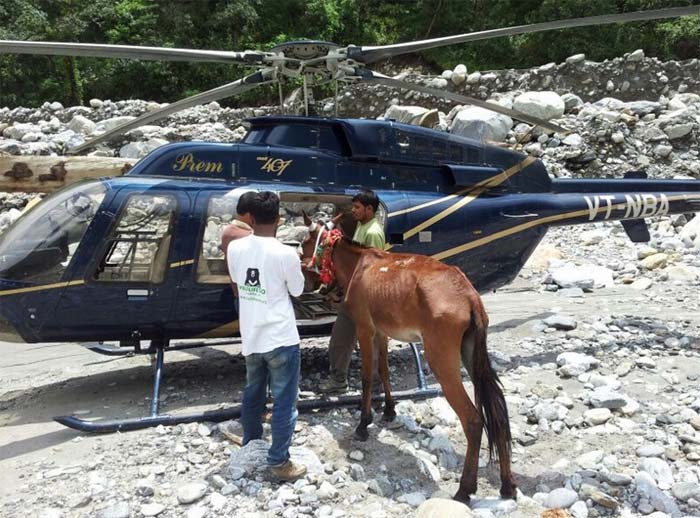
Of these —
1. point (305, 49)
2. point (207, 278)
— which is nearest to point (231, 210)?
point (207, 278)

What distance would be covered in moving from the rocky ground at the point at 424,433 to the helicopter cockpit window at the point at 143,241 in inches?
50.1

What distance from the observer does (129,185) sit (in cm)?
557

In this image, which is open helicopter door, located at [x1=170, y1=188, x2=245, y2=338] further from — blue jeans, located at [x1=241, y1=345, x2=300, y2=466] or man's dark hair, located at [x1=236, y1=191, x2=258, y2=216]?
blue jeans, located at [x1=241, y1=345, x2=300, y2=466]

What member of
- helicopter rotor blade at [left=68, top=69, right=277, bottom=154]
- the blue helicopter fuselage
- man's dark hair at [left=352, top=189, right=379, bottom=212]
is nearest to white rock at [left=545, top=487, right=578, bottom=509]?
man's dark hair at [left=352, top=189, right=379, bottom=212]

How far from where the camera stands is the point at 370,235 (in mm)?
5508

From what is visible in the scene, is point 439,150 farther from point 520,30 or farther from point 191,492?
point 191,492

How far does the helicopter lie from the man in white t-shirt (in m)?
1.30

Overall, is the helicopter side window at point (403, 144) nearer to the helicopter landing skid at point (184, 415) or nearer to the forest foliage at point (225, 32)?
the helicopter landing skid at point (184, 415)

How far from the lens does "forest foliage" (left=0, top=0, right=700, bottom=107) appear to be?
2788cm

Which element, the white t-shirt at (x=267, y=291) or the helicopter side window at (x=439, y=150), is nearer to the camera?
the white t-shirt at (x=267, y=291)

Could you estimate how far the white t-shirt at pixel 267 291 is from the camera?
12.8 ft

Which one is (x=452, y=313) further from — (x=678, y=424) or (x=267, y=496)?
(x=678, y=424)

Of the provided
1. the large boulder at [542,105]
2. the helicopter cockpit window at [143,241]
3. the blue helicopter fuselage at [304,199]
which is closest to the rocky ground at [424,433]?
the blue helicopter fuselage at [304,199]

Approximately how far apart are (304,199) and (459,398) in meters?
2.76
